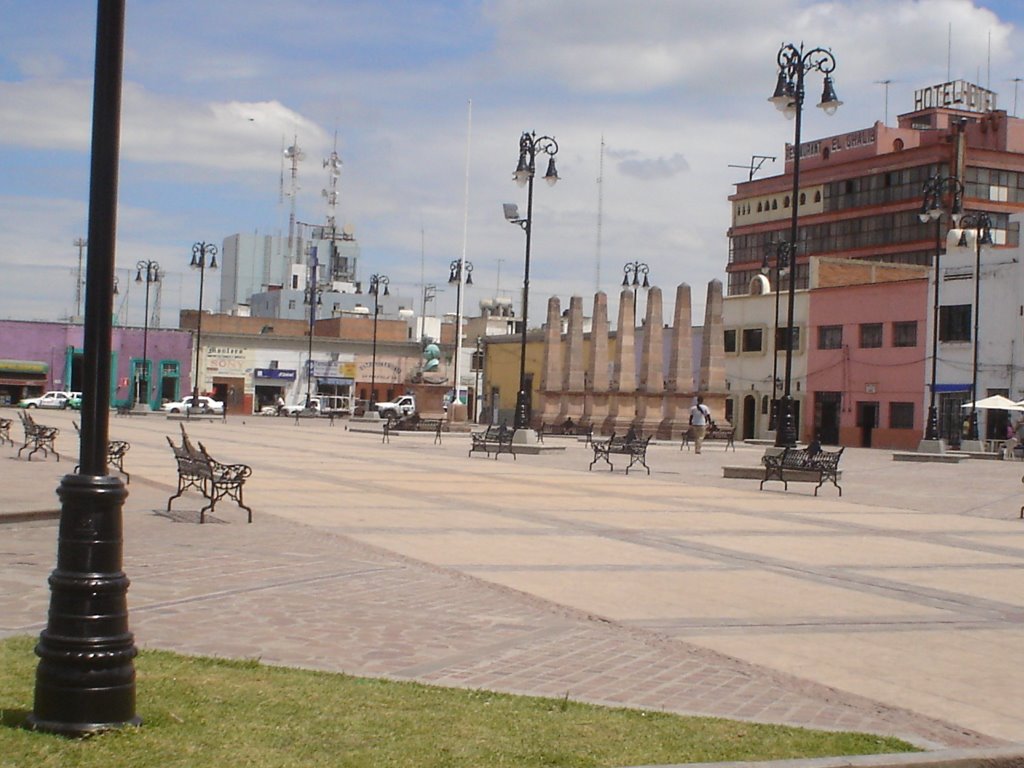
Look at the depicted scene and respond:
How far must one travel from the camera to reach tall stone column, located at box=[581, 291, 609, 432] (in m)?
A: 64.0

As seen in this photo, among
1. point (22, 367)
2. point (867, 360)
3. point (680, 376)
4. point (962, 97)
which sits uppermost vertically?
point (962, 97)

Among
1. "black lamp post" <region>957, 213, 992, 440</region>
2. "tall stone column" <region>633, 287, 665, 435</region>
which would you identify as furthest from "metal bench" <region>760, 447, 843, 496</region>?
"tall stone column" <region>633, 287, 665, 435</region>

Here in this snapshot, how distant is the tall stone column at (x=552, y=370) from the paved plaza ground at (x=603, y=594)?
4522 cm

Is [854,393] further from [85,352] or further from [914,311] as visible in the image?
[85,352]

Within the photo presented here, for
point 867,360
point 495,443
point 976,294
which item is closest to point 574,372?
point 867,360

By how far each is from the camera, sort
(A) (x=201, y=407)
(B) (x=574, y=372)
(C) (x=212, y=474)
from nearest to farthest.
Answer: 1. (C) (x=212, y=474)
2. (B) (x=574, y=372)
3. (A) (x=201, y=407)

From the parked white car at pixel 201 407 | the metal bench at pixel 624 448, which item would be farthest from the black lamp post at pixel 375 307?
the metal bench at pixel 624 448

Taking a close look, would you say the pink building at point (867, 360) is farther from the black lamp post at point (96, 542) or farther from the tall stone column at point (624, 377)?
the black lamp post at point (96, 542)

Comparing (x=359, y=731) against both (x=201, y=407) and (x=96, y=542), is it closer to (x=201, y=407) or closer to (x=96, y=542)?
(x=96, y=542)

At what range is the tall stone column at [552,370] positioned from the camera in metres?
67.1

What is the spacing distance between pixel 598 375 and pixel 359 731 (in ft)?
194

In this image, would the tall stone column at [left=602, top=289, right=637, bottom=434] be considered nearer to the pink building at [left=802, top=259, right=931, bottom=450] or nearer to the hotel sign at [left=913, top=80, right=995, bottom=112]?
the pink building at [left=802, top=259, right=931, bottom=450]

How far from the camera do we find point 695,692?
7.40m

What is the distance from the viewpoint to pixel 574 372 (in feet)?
220
